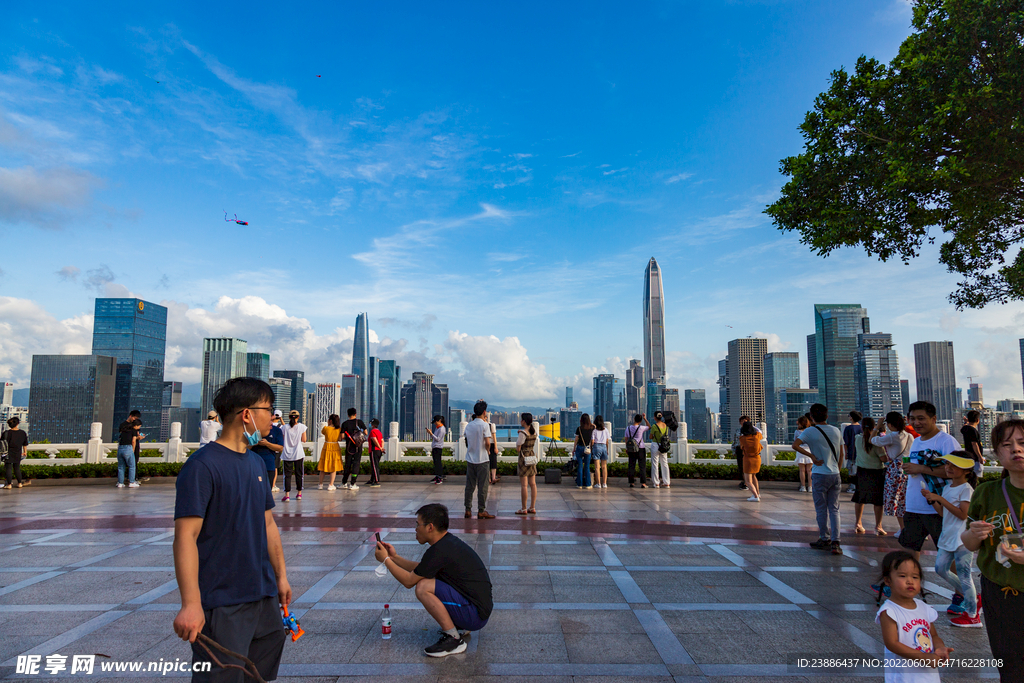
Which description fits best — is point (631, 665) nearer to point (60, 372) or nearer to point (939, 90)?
point (939, 90)

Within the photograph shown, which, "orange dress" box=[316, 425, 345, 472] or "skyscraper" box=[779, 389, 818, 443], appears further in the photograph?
"skyscraper" box=[779, 389, 818, 443]

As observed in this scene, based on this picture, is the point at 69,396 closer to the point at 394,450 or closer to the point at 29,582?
the point at 394,450

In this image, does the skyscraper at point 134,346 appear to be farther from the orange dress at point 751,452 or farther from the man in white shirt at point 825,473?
the man in white shirt at point 825,473

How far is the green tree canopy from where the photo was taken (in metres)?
7.80

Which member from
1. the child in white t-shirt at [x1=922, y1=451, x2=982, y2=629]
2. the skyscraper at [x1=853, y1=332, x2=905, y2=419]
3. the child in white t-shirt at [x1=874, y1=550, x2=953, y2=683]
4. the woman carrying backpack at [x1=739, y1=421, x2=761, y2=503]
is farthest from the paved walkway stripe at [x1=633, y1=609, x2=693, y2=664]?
the skyscraper at [x1=853, y1=332, x2=905, y2=419]

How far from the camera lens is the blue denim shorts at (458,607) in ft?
14.5

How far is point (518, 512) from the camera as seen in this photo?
10.7 meters

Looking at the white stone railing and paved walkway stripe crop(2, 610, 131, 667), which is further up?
the white stone railing

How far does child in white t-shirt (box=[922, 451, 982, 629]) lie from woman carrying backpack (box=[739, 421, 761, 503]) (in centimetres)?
821

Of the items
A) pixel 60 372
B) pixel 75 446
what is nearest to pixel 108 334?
pixel 60 372

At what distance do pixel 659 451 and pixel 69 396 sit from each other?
193887mm

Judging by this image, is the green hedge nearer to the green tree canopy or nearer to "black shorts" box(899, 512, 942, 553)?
the green tree canopy

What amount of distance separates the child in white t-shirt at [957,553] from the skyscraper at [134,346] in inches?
8442

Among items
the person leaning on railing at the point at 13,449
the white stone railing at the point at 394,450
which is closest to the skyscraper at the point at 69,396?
the white stone railing at the point at 394,450
